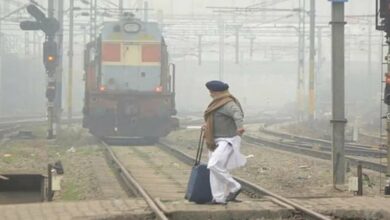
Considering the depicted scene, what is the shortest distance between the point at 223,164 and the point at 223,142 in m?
0.31

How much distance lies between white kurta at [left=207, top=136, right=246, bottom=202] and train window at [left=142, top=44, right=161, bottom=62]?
18.0 m

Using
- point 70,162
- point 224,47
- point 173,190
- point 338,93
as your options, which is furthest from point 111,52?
point 224,47

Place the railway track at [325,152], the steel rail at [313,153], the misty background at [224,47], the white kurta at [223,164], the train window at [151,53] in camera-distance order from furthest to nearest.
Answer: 1. the misty background at [224,47]
2. the train window at [151,53]
3. the railway track at [325,152]
4. the steel rail at [313,153]
5. the white kurta at [223,164]

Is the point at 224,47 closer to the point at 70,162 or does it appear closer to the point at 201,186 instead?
the point at 70,162

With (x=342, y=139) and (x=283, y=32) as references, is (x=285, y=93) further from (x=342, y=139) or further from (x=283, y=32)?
(x=342, y=139)

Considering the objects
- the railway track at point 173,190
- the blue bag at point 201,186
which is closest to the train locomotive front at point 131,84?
the railway track at point 173,190

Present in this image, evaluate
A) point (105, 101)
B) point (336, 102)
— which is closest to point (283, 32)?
point (105, 101)

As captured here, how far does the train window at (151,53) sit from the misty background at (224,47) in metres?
18.9

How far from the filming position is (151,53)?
28.5 metres

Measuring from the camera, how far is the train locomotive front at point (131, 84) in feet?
91.6

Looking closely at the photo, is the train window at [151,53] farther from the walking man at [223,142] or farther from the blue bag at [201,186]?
the blue bag at [201,186]

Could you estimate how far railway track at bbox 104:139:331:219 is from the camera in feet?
32.7

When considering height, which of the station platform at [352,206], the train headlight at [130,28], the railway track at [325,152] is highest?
the train headlight at [130,28]

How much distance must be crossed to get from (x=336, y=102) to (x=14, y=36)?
6898 centimetres
